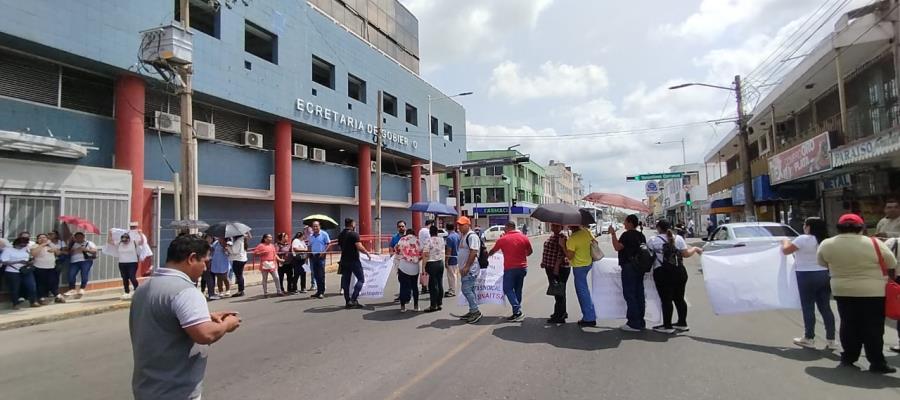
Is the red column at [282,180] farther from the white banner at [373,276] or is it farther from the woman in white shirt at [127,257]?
the white banner at [373,276]

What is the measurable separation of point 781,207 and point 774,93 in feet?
30.1

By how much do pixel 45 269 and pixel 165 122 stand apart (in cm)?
659

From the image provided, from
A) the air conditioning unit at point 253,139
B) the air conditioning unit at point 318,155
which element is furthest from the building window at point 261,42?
the air conditioning unit at point 318,155

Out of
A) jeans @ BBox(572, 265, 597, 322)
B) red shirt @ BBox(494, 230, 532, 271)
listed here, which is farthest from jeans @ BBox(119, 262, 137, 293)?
jeans @ BBox(572, 265, 597, 322)

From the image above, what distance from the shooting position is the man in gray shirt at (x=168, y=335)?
8.77 feet

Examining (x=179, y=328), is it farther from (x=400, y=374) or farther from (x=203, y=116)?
(x=203, y=116)

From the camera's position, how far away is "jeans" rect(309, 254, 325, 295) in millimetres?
12227

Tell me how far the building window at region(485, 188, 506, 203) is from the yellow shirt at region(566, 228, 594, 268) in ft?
190

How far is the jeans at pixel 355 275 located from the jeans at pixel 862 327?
25.0ft

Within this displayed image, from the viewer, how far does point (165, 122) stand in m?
16.8

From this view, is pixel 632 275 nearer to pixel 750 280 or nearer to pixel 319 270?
pixel 750 280

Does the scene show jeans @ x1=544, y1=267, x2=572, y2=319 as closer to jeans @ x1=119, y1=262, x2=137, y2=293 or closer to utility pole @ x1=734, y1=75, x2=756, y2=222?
jeans @ x1=119, y1=262, x2=137, y2=293

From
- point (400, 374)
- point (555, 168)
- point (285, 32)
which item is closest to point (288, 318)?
point (400, 374)

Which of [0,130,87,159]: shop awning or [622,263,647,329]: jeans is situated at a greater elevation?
[0,130,87,159]: shop awning
